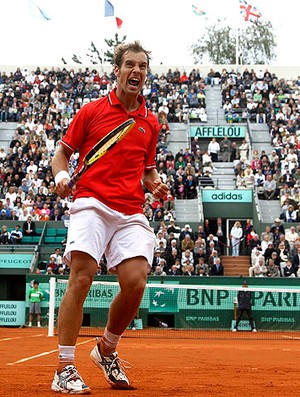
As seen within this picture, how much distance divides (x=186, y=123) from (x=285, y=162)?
23.3 ft

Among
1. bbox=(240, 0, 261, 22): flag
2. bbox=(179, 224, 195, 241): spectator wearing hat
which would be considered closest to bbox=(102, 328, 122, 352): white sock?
bbox=(179, 224, 195, 241): spectator wearing hat

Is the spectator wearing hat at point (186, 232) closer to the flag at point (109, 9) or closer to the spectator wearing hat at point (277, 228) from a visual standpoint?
the spectator wearing hat at point (277, 228)

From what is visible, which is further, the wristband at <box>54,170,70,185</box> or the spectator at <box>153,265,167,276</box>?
the spectator at <box>153,265,167,276</box>

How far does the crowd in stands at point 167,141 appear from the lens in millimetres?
29969

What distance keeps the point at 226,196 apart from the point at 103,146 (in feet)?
86.6

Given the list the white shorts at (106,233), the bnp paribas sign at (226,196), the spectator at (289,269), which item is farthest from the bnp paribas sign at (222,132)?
the white shorts at (106,233)

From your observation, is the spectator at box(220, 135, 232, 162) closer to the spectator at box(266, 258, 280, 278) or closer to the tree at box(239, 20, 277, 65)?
the spectator at box(266, 258, 280, 278)

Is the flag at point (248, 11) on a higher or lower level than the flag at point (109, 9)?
higher

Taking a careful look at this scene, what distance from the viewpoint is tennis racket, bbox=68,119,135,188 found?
639 centimetres

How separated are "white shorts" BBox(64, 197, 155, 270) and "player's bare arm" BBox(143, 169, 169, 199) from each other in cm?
26

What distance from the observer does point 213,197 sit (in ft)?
107

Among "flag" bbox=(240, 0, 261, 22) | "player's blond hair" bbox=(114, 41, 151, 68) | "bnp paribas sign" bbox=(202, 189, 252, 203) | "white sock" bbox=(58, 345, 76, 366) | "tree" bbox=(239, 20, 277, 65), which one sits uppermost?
"tree" bbox=(239, 20, 277, 65)

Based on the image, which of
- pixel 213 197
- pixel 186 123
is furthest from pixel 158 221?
pixel 186 123

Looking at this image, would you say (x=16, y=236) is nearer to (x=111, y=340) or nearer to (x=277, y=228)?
(x=277, y=228)
